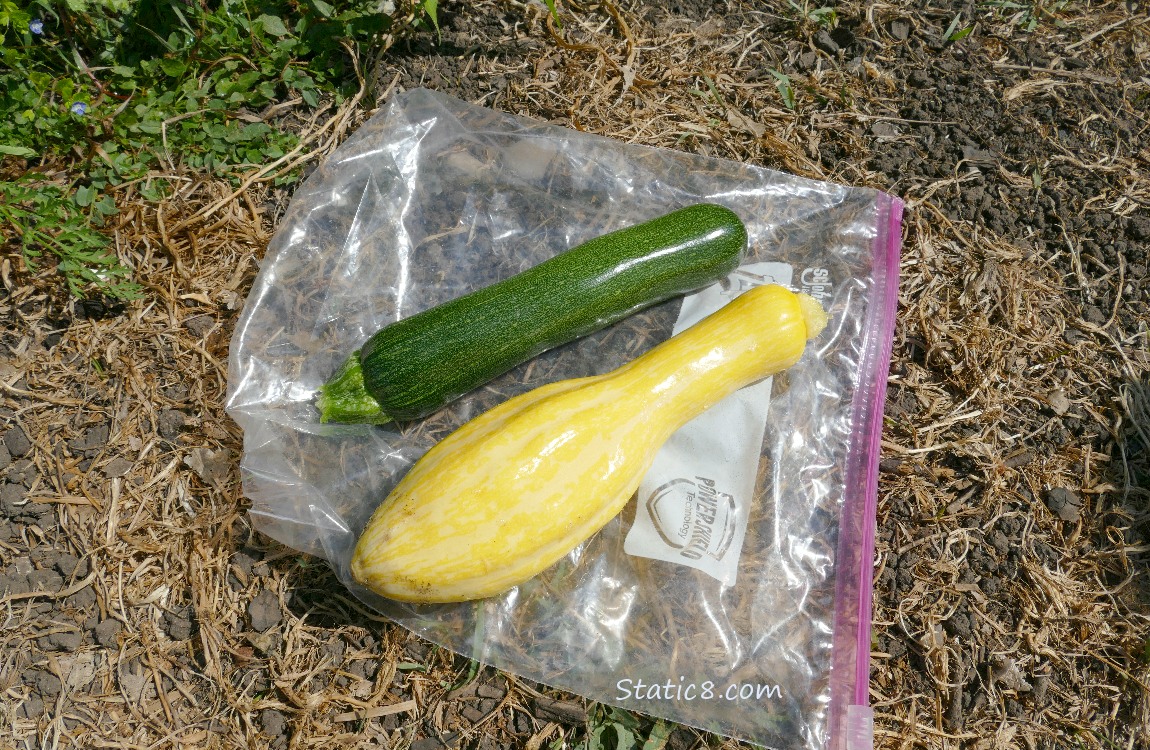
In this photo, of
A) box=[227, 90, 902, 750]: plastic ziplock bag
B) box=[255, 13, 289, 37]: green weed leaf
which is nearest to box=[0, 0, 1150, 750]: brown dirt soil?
box=[227, 90, 902, 750]: plastic ziplock bag

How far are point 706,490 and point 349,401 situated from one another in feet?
4.25

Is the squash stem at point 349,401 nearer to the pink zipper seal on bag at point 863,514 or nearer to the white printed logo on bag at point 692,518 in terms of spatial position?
the white printed logo on bag at point 692,518

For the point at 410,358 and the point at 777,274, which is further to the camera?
the point at 777,274

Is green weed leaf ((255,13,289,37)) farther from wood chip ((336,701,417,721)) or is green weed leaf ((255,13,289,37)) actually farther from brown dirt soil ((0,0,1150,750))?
wood chip ((336,701,417,721))

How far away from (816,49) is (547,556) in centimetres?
281

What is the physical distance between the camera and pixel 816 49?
369 cm

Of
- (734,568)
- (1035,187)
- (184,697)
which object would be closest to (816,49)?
(1035,187)

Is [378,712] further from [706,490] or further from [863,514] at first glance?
[863,514]

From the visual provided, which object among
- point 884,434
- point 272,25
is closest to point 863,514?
point 884,434

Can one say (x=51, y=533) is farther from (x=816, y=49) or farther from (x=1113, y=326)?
(x=1113, y=326)

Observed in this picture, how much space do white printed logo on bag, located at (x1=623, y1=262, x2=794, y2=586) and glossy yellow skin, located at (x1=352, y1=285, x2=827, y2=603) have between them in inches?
12.9

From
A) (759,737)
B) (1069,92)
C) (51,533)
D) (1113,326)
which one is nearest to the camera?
(759,737)

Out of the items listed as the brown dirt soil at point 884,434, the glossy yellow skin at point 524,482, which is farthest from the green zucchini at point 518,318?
the brown dirt soil at point 884,434

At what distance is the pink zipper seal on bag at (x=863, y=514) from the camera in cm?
256
